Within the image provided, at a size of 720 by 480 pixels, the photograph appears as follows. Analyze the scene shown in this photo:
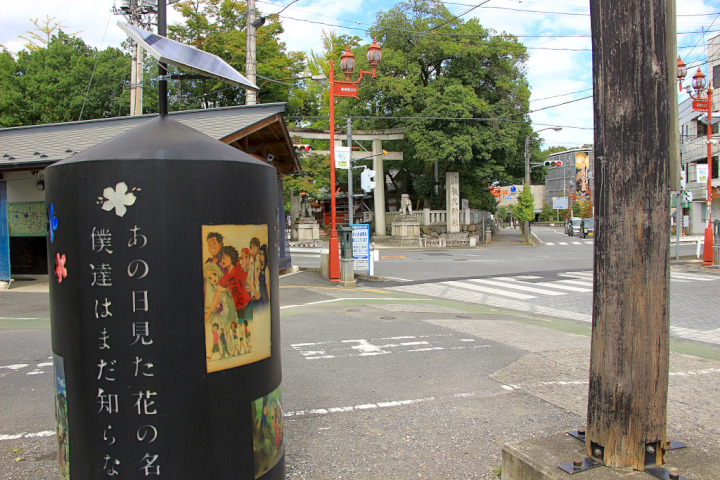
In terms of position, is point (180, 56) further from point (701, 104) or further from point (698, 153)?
point (698, 153)

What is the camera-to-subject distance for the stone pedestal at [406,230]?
3322cm

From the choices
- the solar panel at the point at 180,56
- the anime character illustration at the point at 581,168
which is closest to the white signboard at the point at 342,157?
the solar panel at the point at 180,56

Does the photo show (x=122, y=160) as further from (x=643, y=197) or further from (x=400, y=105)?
(x=400, y=105)

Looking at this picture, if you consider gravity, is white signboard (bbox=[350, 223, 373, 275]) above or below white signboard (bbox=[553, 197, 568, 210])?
below

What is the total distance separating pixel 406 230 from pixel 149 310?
31.3 meters

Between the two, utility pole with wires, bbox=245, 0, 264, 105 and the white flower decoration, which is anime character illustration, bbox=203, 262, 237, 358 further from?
utility pole with wires, bbox=245, 0, 264, 105

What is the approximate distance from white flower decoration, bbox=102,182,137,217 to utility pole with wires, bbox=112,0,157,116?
18.4 meters

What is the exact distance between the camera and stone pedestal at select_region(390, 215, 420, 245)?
33219mm

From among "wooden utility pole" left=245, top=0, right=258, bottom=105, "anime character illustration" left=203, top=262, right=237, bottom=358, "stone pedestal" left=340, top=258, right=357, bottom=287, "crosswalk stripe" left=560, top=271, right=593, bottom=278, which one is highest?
"wooden utility pole" left=245, top=0, right=258, bottom=105

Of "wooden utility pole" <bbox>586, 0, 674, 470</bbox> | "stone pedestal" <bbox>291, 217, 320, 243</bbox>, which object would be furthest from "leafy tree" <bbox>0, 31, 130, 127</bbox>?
"wooden utility pole" <bbox>586, 0, 674, 470</bbox>

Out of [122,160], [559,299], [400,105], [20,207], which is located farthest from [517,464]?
[400,105]

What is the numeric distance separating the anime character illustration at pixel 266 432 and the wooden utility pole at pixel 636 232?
1.77 meters

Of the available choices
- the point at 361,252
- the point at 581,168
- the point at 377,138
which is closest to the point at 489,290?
the point at 361,252

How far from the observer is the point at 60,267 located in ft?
8.22
